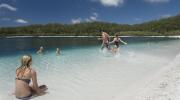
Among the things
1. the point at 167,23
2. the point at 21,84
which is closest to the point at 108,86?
the point at 21,84


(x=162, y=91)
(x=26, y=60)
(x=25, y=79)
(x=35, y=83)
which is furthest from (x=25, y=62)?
(x=162, y=91)

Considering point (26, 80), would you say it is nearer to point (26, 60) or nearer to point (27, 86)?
point (27, 86)

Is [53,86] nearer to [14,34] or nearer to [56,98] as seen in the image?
[56,98]

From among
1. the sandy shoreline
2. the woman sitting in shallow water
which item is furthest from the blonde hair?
the sandy shoreline

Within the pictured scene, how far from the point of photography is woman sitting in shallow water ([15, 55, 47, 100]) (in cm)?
779

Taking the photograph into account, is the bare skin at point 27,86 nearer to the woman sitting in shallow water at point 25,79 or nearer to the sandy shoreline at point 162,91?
the woman sitting in shallow water at point 25,79

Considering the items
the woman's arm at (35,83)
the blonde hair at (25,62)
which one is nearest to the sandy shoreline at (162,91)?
the woman's arm at (35,83)

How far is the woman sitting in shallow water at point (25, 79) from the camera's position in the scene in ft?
25.6

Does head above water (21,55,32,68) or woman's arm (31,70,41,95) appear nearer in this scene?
head above water (21,55,32,68)

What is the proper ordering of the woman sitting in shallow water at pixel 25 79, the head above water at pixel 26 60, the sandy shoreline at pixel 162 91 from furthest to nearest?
the sandy shoreline at pixel 162 91
the woman sitting in shallow water at pixel 25 79
the head above water at pixel 26 60

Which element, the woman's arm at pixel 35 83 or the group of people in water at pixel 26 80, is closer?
the group of people in water at pixel 26 80

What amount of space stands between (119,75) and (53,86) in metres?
3.49

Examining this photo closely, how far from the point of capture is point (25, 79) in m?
8.02

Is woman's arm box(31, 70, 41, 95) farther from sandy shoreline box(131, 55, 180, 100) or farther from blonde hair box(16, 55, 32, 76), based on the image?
sandy shoreline box(131, 55, 180, 100)
